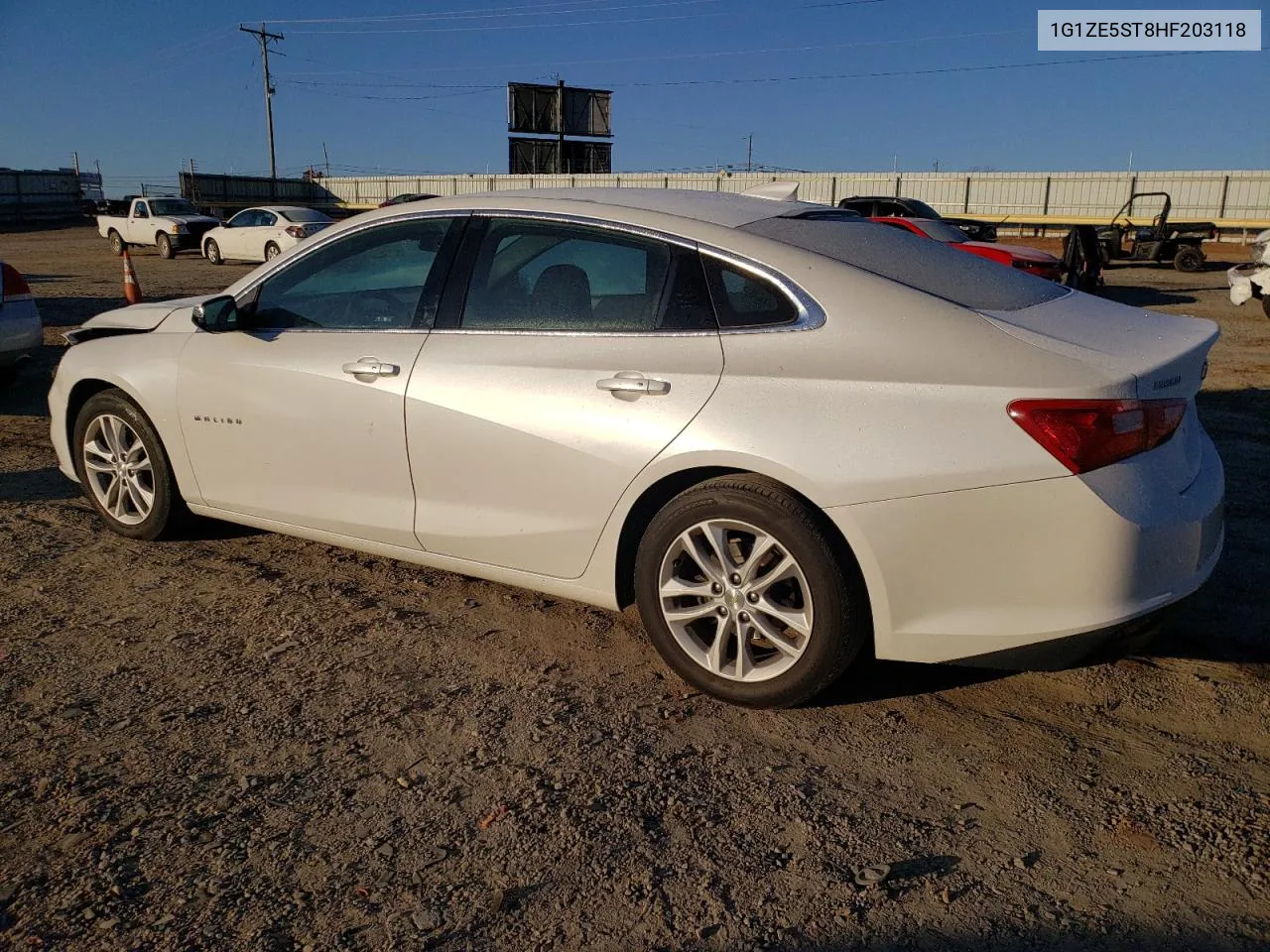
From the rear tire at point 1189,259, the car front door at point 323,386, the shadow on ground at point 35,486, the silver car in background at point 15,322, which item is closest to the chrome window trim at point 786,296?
the car front door at point 323,386

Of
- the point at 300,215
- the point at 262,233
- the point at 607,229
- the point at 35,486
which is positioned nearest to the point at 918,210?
the point at 300,215

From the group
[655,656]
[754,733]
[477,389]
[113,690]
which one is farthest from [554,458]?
[113,690]

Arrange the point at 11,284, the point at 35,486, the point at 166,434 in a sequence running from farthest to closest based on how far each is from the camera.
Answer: the point at 11,284 < the point at 35,486 < the point at 166,434

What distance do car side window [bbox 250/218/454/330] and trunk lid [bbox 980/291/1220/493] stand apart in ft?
7.03

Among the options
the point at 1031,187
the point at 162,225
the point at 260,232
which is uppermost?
the point at 1031,187

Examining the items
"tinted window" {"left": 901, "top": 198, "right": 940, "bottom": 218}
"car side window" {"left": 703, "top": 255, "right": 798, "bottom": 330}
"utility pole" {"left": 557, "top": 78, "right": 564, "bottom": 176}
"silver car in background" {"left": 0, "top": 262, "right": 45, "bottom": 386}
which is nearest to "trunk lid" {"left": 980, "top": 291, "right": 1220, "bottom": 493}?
"car side window" {"left": 703, "top": 255, "right": 798, "bottom": 330}

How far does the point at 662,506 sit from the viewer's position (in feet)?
11.2

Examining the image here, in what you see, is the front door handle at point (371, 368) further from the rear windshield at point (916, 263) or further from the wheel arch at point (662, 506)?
the rear windshield at point (916, 263)

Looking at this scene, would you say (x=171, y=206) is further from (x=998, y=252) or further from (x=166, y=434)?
(x=166, y=434)

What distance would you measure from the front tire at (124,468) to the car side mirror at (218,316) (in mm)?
678

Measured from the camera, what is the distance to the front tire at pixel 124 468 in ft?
15.3

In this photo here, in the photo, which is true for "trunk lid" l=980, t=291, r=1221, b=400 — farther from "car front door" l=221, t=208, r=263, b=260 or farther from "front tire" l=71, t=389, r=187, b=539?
"car front door" l=221, t=208, r=263, b=260

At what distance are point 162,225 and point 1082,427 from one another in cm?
2899

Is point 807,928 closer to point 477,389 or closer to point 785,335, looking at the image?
point 785,335
